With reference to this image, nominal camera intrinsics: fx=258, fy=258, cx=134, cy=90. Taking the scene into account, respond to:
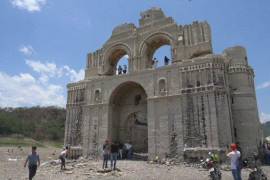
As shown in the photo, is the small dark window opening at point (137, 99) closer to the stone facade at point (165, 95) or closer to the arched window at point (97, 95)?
the stone facade at point (165, 95)

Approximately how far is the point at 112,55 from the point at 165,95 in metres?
9.48

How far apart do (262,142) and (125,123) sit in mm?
12781

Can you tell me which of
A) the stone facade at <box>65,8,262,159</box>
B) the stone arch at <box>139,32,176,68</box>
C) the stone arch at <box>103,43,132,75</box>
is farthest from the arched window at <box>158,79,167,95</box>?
the stone arch at <box>103,43,132,75</box>

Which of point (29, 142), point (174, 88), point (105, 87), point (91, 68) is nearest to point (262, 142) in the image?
point (174, 88)

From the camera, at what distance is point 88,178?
14016 millimetres

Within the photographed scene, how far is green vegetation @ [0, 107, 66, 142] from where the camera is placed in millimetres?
62625

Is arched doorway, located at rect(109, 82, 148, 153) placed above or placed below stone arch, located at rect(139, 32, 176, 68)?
below

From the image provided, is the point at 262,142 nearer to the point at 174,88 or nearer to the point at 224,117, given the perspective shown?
the point at 224,117

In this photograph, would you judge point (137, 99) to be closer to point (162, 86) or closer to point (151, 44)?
point (162, 86)

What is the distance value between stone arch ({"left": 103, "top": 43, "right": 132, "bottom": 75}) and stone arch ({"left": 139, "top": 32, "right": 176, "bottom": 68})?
2.24 metres

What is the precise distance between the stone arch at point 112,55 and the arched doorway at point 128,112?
361 centimetres

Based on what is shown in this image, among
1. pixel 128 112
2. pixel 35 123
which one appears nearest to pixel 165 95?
pixel 128 112

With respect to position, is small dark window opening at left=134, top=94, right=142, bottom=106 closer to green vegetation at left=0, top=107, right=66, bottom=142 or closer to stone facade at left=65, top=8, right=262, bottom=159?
stone facade at left=65, top=8, right=262, bottom=159

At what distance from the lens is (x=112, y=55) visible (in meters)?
29.0
